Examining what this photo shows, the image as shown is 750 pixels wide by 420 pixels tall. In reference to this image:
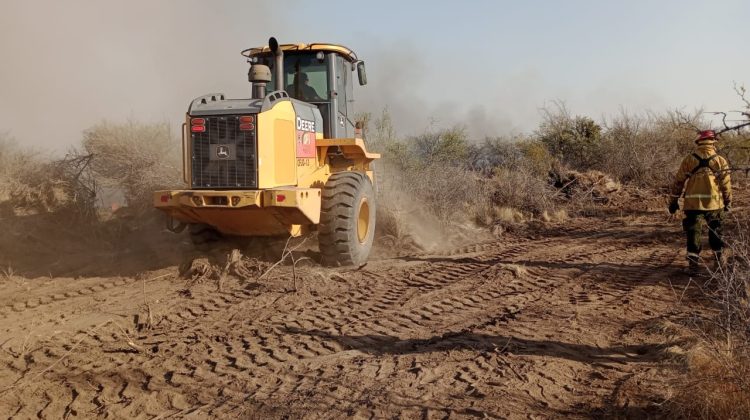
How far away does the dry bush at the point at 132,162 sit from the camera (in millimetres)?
10680

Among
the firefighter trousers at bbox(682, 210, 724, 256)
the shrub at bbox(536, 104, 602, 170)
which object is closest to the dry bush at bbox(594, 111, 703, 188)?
the shrub at bbox(536, 104, 602, 170)

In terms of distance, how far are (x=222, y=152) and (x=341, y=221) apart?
1599 mm

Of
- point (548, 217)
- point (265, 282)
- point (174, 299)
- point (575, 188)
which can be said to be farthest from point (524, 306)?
point (575, 188)

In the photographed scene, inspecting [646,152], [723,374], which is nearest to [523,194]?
[646,152]

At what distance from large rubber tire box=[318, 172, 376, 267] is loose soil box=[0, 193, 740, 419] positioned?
0.23 m

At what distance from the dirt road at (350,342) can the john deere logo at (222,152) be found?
1.45 metres

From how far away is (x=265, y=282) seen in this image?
6.62 m

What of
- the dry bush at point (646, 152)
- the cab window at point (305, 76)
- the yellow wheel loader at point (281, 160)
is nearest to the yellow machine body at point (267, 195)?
the yellow wheel loader at point (281, 160)

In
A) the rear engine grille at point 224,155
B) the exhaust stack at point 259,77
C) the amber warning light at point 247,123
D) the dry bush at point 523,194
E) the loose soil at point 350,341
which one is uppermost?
the exhaust stack at point 259,77

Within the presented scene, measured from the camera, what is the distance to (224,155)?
6.67 meters

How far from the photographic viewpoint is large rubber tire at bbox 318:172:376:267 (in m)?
7.13

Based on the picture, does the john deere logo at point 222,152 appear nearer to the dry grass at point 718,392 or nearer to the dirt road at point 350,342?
the dirt road at point 350,342

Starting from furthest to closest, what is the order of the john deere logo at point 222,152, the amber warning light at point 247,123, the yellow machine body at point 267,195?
the john deere logo at point 222,152 → the amber warning light at point 247,123 → the yellow machine body at point 267,195

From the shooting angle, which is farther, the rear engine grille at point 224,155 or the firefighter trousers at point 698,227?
the firefighter trousers at point 698,227
